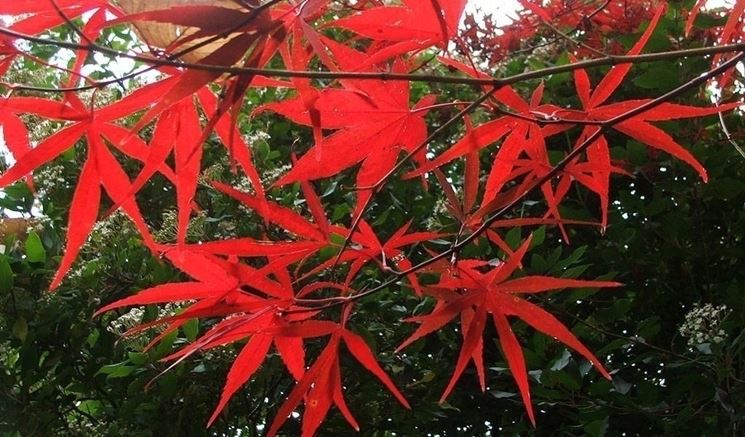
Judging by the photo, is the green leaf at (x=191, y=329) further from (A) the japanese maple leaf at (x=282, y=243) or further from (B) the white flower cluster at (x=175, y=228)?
(A) the japanese maple leaf at (x=282, y=243)

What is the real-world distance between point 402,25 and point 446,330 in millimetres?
668

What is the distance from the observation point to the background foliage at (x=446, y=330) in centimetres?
102

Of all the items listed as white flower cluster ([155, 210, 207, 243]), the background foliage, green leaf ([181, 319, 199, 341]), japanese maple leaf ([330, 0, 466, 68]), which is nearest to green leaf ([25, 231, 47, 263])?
the background foliage

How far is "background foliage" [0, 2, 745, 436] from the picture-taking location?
1022mm

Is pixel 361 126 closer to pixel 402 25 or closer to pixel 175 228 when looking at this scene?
pixel 402 25

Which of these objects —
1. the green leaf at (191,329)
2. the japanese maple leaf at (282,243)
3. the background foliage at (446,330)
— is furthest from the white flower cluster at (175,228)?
the japanese maple leaf at (282,243)

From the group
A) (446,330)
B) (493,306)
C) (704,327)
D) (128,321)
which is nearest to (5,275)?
A: (128,321)

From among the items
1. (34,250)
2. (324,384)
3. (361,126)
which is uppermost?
(34,250)

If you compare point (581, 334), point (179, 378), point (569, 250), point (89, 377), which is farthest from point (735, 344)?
point (89, 377)

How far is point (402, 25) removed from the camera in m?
0.54

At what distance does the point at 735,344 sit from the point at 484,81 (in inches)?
25.8

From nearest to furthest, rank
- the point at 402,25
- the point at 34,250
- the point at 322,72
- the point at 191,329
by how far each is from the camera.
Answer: the point at 322,72 → the point at 402,25 → the point at 191,329 → the point at 34,250

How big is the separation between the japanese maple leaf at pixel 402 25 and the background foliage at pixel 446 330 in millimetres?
520

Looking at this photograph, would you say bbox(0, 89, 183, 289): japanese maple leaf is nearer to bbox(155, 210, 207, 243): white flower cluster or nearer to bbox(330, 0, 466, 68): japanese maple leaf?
bbox(330, 0, 466, 68): japanese maple leaf
